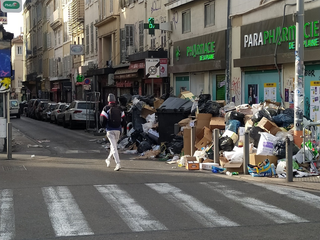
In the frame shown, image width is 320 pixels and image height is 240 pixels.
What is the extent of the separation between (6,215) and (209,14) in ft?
54.2

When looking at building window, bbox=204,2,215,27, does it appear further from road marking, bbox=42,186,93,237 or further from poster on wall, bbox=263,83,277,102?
road marking, bbox=42,186,93,237

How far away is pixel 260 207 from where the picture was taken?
8.24 m

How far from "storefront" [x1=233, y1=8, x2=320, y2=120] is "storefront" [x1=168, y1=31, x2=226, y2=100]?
171 cm

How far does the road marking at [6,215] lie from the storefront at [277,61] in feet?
30.0

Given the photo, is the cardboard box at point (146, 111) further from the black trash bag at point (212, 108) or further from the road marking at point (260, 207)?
the road marking at point (260, 207)

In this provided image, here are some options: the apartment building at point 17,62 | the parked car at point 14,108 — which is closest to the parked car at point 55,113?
the parked car at point 14,108

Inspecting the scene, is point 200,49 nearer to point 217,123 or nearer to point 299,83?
point 217,123

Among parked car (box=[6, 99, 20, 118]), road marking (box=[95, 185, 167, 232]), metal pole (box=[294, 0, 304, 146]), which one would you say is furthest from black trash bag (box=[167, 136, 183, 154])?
parked car (box=[6, 99, 20, 118])

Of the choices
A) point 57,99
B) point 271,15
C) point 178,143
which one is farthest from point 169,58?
point 57,99

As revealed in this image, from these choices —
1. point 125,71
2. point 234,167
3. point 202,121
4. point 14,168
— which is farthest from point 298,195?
point 125,71

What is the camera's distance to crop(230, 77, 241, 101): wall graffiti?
783 inches

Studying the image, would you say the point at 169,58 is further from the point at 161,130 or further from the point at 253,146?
the point at 253,146

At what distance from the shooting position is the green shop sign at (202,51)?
21766mm

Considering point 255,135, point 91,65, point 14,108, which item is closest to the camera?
point 255,135
